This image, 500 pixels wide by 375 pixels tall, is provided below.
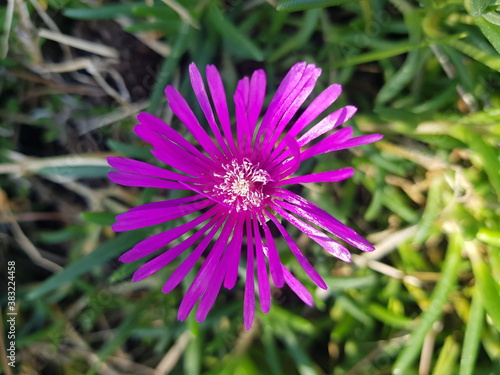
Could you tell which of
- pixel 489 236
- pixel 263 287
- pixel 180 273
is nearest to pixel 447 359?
pixel 489 236

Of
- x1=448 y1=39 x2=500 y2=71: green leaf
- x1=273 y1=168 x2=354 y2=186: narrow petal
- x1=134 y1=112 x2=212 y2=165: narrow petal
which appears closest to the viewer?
x1=273 y1=168 x2=354 y2=186: narrow petal

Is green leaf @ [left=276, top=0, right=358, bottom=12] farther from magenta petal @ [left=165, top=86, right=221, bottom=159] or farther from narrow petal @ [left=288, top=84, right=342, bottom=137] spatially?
magenta petal @ [left=165, top=86, right=221, bottom=159]

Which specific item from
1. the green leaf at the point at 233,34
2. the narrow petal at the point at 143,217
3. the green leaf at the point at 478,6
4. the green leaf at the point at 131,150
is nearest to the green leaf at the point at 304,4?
the green leaf at the point at 478,6

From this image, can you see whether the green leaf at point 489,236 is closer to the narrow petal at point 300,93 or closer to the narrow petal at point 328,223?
the narrow petal at point 328,223

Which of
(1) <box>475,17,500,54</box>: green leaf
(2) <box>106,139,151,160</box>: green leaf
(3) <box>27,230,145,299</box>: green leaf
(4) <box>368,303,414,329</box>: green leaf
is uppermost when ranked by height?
(2) <box>106,139,151,160</box>: green leaf

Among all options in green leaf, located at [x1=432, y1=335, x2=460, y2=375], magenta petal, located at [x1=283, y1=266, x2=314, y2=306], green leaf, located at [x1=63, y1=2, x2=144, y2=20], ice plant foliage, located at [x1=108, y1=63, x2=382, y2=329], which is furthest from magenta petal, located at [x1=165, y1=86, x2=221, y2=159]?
green leaf, located at [x1=432, y1=335, x2=460, y2=375]

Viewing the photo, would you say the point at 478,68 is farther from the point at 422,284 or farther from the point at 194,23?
the point at 194,23

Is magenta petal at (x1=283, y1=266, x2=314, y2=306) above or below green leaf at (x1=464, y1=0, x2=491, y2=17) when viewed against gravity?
below

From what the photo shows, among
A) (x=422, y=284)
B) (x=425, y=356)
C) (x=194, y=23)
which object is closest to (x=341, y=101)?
(x=194, y=23)

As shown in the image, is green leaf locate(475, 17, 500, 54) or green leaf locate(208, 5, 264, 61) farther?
green leaf locate(208, 5, 264, 61)

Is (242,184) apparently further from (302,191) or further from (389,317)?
(389,317)
